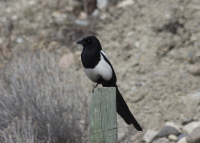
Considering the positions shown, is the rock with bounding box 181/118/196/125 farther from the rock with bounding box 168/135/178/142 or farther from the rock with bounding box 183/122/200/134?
the rock with bounding box 168/135/178/142

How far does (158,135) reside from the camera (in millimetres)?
4039

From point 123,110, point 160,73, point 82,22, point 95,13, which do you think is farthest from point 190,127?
point 95,13

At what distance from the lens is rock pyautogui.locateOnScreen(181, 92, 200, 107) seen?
4488 mm

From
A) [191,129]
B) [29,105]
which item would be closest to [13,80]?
[29,105]

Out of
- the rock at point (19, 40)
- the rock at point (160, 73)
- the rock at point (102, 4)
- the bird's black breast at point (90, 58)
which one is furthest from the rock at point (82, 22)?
the bird's black breast at point (90, 58)

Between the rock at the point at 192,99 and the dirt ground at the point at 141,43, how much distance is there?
0.04 meters

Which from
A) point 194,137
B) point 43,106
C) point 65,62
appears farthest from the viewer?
point 65,62

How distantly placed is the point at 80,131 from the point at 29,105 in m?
0.71

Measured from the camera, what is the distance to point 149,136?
394 centimetres

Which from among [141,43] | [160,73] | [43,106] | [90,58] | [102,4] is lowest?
[160,73]

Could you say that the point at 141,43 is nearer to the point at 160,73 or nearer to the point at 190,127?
the point at 160,73

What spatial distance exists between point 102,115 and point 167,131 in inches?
80.9

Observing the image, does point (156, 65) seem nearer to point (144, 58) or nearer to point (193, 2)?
point (144, 58)

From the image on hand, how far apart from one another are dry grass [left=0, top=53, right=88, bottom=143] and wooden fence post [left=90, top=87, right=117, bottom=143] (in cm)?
101
